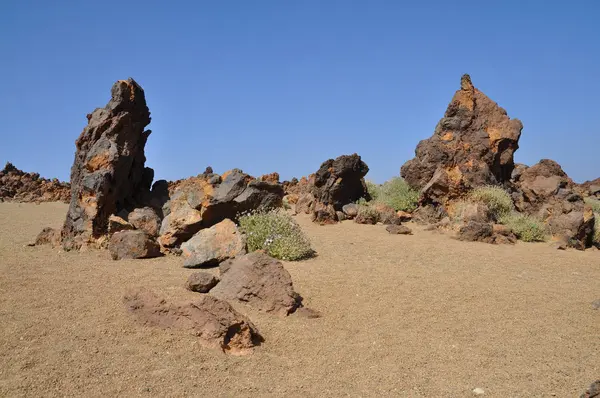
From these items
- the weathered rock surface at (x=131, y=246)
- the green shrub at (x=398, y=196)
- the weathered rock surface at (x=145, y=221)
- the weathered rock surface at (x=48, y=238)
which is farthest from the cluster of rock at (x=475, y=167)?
the weathered rock surface at (x=48, y=238)

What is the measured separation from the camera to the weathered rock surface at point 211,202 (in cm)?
955

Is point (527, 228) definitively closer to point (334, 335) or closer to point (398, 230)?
A: point (398, 230)

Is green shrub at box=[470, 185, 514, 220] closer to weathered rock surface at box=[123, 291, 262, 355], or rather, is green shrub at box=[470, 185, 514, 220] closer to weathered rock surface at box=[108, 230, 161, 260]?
weathered rock surface at box=[108, 230, 161, 260]

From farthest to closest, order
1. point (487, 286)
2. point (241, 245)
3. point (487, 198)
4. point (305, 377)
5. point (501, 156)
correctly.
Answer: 1. point (501, 156)
2. point (487, 198)
3. point (241, 245)
4. point (487, 286)
5. point (305, 377)

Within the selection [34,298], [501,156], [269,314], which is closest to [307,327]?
[269,314]

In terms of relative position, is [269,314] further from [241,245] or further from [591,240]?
[591,240]

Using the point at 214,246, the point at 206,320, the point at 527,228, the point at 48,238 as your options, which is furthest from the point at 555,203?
the point at 48,238

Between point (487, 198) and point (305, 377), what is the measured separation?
1079 cm

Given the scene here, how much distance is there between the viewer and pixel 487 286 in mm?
7500

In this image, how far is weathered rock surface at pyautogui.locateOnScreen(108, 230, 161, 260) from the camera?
28.4ft

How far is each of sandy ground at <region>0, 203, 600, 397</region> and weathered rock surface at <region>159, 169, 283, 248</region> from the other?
1.17 m

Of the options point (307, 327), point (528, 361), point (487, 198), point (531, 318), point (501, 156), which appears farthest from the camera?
point (501, 156)

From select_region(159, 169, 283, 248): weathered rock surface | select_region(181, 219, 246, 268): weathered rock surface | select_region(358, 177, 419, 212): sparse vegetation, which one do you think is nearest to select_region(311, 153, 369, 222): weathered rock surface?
select_region(358, 177, 419, 212): sparse vegetation

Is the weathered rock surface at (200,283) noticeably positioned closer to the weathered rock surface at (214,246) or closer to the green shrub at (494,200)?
the weathered rock surface at (214,246)
